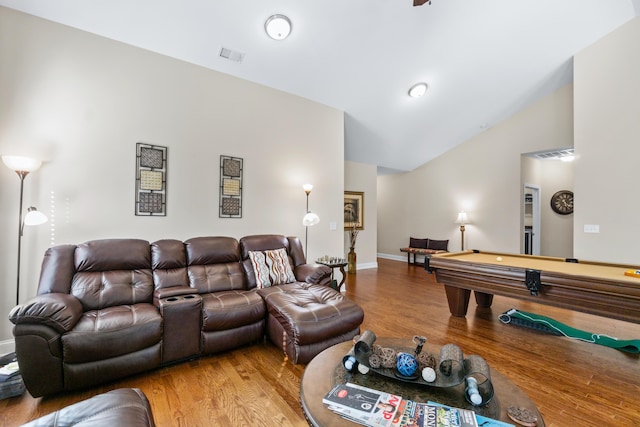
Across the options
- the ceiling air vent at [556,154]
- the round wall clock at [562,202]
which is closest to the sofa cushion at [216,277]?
the ceiling air vent at [556,154]

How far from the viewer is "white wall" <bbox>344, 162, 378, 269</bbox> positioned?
6504mm

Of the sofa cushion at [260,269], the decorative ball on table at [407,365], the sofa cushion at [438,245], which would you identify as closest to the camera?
the decorative ball on table at [407,365]

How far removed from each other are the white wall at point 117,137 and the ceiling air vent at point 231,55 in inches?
12.3

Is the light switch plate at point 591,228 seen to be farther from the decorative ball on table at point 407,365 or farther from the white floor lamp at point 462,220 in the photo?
the decorative ball on table at point 407,365

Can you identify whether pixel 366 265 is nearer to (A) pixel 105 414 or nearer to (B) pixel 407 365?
(B) pixel 407 365

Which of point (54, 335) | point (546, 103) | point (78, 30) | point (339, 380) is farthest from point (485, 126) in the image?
point (54, 335)

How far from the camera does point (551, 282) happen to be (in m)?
2.41

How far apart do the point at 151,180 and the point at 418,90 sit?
168 inches

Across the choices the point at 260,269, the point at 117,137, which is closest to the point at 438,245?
the point at 260,269

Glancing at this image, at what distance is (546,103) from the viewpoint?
5.41 metres

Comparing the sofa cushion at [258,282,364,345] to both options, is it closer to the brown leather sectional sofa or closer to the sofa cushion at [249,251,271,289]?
the brown leather sectional sofa

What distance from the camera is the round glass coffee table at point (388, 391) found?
1.05 m

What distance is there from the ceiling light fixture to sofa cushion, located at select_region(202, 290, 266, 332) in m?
2.97

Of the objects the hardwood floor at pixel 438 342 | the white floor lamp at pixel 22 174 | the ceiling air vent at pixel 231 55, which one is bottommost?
the hardwood floor at pixel 438 342
